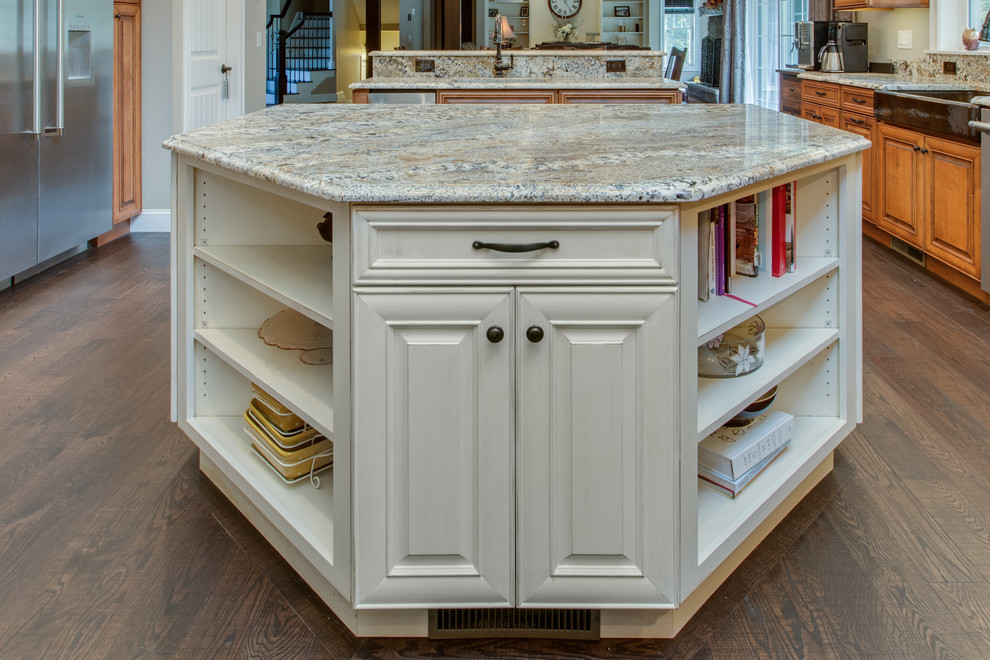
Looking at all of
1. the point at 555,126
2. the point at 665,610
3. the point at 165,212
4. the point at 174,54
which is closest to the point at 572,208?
the point at 665,610

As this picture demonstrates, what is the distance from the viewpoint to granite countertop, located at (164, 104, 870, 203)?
130cm

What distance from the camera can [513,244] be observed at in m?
1.31

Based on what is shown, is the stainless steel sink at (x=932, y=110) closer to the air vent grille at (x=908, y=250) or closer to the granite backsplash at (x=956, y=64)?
the granite backsplash at (x=956, y=64)

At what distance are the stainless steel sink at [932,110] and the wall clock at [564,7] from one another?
952 centimetres

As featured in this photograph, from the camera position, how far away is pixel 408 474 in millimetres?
1378

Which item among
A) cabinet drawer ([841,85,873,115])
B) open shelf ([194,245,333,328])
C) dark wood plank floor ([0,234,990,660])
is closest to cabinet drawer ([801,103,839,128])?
cabinet drawer ([841,85,873,115])

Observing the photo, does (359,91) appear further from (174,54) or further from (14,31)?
(14,31)

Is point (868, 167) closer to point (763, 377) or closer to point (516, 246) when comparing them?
point (763, 377)

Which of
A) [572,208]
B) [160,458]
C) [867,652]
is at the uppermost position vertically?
[572,208]

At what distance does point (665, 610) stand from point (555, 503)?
0.26 m

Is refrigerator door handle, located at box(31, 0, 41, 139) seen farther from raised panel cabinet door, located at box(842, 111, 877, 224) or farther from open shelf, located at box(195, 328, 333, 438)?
raised panel cabinet door, located at box(842, 111, 877, 224)

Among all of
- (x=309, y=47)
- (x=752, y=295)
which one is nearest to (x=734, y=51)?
(x=309, y=47)

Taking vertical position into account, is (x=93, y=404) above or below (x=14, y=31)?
below

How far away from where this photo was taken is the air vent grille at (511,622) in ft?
4.86
